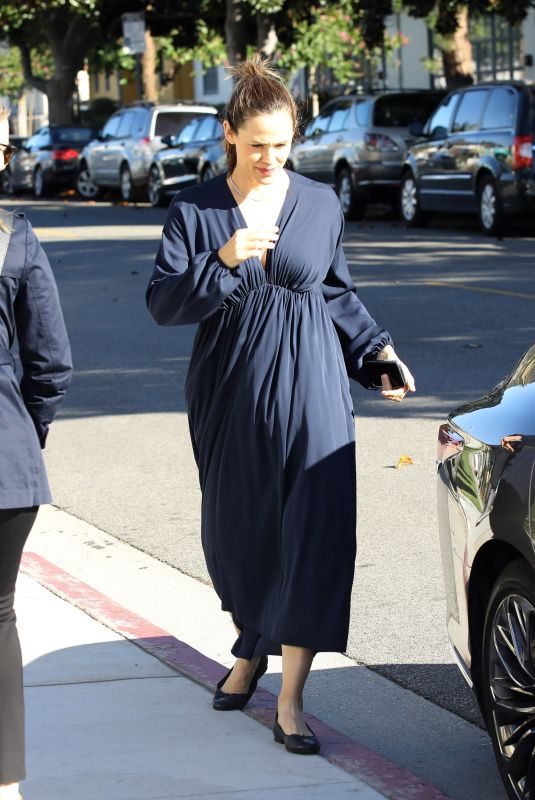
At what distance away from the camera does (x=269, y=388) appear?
14.3ft

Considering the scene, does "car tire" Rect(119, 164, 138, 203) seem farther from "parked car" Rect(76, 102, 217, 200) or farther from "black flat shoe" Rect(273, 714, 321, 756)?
"black flat shoe" Rect(273, 714, 321, 756)

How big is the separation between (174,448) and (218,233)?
4.46m

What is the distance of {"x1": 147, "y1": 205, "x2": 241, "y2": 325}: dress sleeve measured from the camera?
4270 mm

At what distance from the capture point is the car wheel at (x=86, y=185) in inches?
1399

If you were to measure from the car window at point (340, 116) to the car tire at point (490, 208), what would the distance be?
518 centimetres

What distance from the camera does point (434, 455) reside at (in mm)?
8250

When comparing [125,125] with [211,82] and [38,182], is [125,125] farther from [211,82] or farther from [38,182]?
[211,82]

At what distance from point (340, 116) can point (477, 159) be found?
5.47 meters

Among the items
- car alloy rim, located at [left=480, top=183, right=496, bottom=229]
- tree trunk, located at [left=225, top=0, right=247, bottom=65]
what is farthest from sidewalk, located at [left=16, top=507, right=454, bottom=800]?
tree trunk, located at [left=225, top=0, right=247, bottom=65]

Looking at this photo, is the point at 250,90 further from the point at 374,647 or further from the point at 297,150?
the point at 297,150

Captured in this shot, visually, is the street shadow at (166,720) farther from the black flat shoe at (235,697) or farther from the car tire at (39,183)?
the car tire at (39,183)

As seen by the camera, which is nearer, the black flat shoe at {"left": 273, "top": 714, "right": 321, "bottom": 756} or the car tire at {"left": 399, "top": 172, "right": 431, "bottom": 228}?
the black flat shoe at {"left": 273, "top": 714, "right": 321, "bottom": 756}

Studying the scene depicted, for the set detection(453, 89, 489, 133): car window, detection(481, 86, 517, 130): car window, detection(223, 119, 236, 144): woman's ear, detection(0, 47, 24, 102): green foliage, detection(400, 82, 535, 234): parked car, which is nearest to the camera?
detection(223, 119, 236, 144): woman's ear

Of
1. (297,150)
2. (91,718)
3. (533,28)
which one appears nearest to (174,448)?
(91,718)
